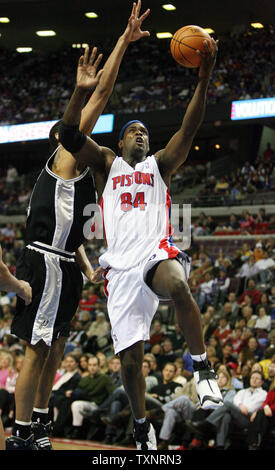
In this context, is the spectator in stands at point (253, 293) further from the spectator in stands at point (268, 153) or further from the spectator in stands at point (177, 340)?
the spectator in stands at point (268, 153)

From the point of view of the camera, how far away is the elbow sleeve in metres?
4.58

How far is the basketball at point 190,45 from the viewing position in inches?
187

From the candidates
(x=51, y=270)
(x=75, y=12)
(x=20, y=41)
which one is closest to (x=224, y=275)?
(x=51, y=270)

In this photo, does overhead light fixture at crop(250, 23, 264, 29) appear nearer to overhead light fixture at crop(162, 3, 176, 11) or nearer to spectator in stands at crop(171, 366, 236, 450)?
overhead light fixture at crop(162, 3, 176, 11)

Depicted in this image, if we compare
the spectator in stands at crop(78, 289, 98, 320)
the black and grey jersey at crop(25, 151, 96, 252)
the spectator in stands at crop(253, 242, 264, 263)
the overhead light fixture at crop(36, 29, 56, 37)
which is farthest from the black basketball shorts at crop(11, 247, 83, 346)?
the overhead light fixture at crop(36, 29, 56, 37)

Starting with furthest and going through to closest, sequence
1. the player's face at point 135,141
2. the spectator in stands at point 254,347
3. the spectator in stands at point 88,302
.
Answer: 1. the spectator in stands at point 88,302
2. the spectator in stands at point 254,347
3. the player's face at point 135,141

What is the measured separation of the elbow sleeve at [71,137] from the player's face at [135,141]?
45 cm

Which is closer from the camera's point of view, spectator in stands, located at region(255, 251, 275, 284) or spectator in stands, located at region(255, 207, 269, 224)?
spectator in stands, located at region(255, 251, 275, 284)

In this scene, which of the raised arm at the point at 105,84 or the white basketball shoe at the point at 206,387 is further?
the raised arm at the point at 105,84

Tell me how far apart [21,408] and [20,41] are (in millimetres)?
24054

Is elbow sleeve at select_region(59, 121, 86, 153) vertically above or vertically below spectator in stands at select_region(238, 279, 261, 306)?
above

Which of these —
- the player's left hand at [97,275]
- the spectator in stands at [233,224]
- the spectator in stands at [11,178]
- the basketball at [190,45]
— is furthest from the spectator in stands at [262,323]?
the spectator in stands at [11,178]

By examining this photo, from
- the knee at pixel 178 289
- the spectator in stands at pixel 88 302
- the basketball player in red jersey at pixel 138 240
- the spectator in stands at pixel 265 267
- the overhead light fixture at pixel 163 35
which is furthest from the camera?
the overhead light fixture at pixel 163 35

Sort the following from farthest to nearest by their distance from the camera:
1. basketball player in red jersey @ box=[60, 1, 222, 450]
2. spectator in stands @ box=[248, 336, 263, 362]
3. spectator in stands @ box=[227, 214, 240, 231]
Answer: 1. spectator in stands @ box=[227, 214, 240, 231]
2. spectator in stands @ box=[248, 336, 263, 362]
3. basketball player in red jersey @ box=[60, 1, 222, 450]
